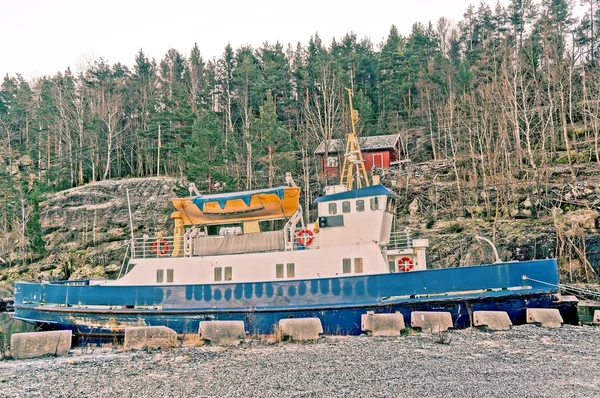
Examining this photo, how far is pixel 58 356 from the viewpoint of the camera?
11133 mm

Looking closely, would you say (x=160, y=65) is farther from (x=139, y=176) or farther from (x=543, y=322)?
(x=543, y=322)

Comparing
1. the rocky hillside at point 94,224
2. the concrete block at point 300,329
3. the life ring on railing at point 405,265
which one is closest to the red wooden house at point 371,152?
the rocky hillside at point 94,224

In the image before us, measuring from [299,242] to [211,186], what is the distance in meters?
19.8

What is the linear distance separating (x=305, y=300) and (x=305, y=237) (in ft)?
7.94

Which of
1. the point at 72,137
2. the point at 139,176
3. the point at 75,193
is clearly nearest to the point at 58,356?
the point at 75,193

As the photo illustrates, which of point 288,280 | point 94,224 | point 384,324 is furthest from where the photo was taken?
point 94,224

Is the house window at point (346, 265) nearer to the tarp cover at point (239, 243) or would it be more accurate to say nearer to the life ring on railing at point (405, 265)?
the life ring on railing at point (405, 265)

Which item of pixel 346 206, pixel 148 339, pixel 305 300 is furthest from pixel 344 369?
pixel 346 206

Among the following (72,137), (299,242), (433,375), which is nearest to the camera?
(433,375)

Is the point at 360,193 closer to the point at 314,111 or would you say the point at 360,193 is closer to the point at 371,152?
the point at 371,152

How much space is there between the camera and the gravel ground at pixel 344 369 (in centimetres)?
746

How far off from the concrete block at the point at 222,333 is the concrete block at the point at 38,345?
324 cm

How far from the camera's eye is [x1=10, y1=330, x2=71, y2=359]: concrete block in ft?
36.1

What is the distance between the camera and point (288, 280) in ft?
51.3
